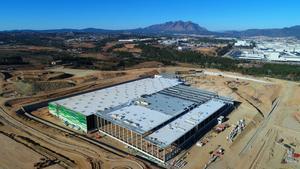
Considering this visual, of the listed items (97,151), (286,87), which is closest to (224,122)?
(97,151)

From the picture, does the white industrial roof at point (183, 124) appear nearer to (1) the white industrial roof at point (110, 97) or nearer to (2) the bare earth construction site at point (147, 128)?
(2) the bare earth construction site at point (147, 128)

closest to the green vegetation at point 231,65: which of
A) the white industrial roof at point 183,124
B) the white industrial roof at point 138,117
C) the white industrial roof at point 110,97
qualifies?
the white industrial roof at point 110,97

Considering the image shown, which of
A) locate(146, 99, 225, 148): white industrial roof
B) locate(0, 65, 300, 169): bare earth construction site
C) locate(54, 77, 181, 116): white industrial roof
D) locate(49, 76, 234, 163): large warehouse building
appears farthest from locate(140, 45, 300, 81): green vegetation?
locate(146, 99, 225, 148): white industrial roof

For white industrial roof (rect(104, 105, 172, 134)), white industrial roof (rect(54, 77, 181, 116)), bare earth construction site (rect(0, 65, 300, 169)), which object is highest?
white industrial roof (rect(54, 77, 181, 116))

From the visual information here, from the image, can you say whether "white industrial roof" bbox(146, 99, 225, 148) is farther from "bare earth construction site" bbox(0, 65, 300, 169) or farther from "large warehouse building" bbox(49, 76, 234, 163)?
"bare earth construction site" bbox(0, 65, 300, 169)

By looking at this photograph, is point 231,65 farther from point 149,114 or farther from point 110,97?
point 149,114

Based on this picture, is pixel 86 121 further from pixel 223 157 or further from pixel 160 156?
pixel 223 157
